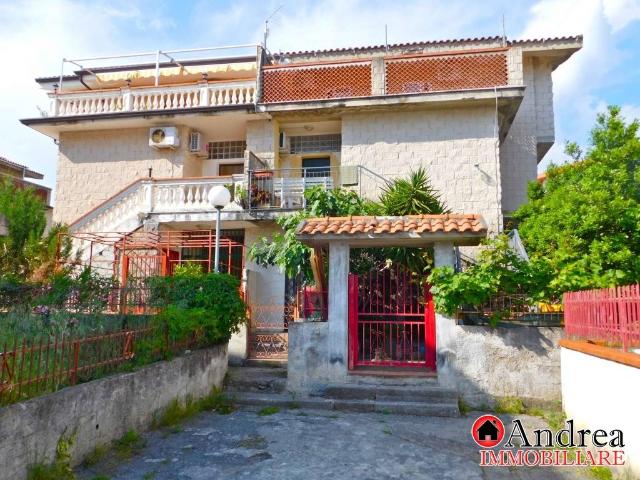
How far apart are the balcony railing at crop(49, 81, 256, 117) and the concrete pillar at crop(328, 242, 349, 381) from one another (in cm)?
736

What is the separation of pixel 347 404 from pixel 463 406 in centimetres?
192

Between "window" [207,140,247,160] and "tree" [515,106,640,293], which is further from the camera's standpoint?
"window" [207,140,247,160]

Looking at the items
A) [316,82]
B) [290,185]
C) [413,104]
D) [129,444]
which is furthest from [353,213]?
[129,444]

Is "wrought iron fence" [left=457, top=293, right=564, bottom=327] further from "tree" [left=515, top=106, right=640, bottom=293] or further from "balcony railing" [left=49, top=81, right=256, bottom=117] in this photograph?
"balcony railing" [left=49, top=81, right=256, bottom=117]

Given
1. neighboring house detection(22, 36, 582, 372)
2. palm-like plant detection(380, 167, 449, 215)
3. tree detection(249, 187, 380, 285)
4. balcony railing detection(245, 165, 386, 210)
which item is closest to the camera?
palm-like plant detection(380, 167, 449, 215)

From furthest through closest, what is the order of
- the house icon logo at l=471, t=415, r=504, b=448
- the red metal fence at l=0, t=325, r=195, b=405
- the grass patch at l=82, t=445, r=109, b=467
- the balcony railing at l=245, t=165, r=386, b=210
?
the balcony railing at l=245, t=165, r=386, b=210 → the house icon logo at l=471, t=415, r=504, b=448 → the grass patch at l=82, t=445, r=109, b=467 → the red metal fence at l=0, t=325, r=195, b=405

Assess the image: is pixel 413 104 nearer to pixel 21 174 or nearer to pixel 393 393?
pixel 393 393

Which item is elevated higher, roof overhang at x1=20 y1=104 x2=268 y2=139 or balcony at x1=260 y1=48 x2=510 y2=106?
balcony at x1=260 y1=48 x2=510 y2=106

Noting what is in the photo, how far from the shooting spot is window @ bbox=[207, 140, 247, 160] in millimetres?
16562

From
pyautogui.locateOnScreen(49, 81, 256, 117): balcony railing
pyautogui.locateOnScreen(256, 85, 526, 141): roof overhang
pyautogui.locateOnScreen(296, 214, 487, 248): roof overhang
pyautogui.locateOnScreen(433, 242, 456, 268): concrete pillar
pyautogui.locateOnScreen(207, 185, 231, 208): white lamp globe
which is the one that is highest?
pyautogui.locateOnScreen(49, 81, 256, 117): balcony railing

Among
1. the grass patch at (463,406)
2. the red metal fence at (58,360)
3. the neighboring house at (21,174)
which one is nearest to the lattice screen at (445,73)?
the grass patch at (463,406)

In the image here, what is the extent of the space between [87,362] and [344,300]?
4346 mm

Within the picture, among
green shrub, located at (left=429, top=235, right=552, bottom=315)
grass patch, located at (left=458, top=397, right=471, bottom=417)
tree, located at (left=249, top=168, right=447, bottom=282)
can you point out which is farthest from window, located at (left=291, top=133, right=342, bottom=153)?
grass patch, located at (left=458, top=397, right=471, bottom=417)

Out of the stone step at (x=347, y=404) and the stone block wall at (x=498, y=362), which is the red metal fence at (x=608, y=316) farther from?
the stone step at (x=347, y=404)
